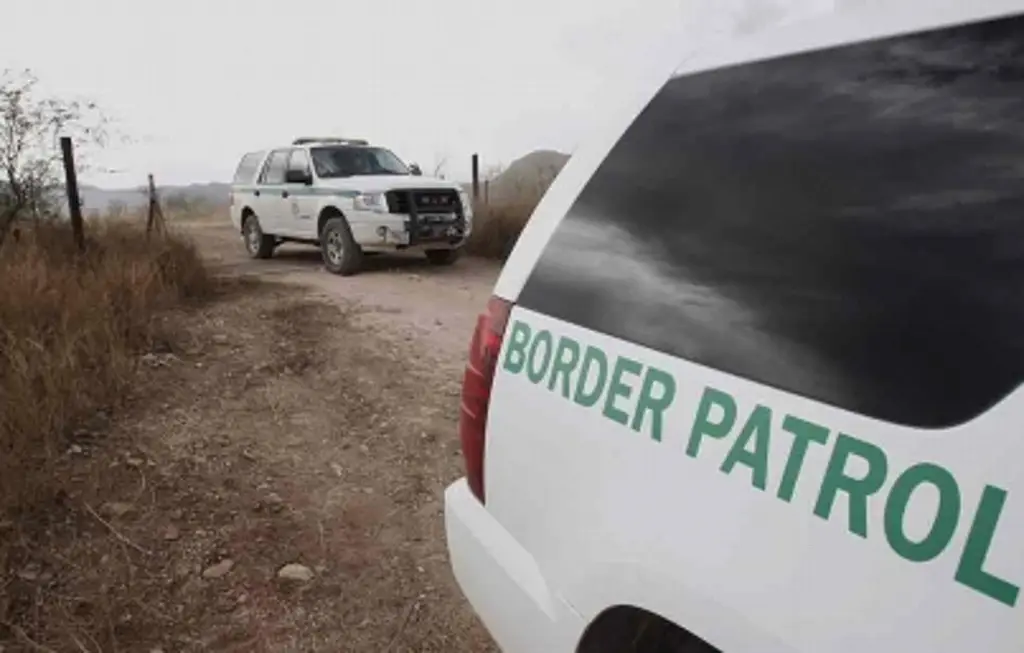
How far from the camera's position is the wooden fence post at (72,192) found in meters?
7.64

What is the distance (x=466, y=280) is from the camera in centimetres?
956

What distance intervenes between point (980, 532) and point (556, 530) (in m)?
0.80

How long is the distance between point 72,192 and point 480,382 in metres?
7.79

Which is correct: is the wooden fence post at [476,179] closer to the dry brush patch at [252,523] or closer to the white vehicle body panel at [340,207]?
the white vehicle body panel at [340,207]

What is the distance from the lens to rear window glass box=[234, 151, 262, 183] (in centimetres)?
1190

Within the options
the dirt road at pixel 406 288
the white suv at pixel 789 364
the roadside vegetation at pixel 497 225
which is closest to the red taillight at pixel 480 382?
the white suv at pixel 789 364

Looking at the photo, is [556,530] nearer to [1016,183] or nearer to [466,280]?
[1016,183]

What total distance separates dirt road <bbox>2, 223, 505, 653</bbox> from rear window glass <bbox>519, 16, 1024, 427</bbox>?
178 centimetres

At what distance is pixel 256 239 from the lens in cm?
1216

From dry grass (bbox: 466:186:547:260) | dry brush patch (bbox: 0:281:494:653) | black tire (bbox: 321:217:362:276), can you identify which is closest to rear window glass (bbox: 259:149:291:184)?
black tire (bbox: 321:217:362:276)

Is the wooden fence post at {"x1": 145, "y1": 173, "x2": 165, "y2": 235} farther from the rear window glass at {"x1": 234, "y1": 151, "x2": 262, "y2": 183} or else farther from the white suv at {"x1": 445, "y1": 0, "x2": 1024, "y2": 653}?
the white suv at {"x1": 445, "y1": 0, "x2": 1024, "y2": 653}

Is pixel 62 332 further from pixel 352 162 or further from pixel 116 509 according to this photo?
pixel 352 162

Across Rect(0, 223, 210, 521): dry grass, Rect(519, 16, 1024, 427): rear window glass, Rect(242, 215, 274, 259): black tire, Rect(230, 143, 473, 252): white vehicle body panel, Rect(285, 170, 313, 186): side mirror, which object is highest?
Rect(519, 16, 1024, 427): rear window glass

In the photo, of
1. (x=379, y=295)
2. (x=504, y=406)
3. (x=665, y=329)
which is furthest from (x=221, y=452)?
(x=379, y=295)
